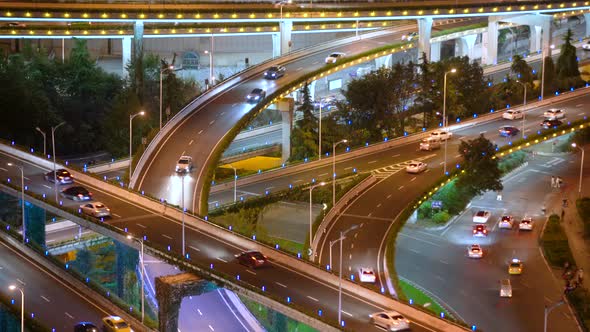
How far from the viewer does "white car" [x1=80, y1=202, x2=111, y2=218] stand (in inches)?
3829

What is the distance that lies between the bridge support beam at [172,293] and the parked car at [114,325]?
223cm

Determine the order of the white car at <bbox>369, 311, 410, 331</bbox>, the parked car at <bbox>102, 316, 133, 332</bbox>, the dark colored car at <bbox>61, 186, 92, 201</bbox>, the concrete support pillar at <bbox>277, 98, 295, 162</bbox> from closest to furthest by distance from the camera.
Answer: the white car at <bbox>369, 311, 410, 331</bbox> < the parked car at <bbox>102, 316, 133, 332</bbox> < the dark colored car at <bbox>61, 186, 92, 201</bbox> < the concrete support pillar at <bbox>277, 98, 295, 162</bbox>

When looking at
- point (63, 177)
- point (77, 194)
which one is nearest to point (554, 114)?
point (63, 177)

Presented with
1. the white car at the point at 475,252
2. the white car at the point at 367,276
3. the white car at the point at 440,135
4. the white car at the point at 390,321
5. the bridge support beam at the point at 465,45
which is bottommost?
the white car at the point at 475,252

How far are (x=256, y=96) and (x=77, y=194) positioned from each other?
28.3m

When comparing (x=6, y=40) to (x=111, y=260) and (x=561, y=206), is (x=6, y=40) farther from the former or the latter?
(x=561, y=206)

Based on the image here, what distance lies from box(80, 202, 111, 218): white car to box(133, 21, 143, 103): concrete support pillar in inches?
1648

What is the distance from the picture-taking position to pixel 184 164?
109m

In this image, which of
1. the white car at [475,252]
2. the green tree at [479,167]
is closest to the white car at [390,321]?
the white car at [475,252]

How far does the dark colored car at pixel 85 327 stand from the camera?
84.5 m

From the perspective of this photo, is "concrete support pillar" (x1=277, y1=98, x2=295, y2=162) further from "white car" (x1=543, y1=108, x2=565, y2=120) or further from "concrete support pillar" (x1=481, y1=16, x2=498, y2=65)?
"concrete support pillar" (x1=481, y1=16, x2=498, y2=65)

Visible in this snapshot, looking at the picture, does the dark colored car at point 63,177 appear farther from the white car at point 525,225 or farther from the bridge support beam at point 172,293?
the white car at point 525,225

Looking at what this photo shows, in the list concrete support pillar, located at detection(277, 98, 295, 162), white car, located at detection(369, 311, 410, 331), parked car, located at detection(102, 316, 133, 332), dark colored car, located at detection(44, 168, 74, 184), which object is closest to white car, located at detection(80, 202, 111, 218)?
dark colored car, located at detection(44, 168, 74, 184)

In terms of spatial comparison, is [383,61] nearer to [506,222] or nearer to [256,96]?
[256,96]
